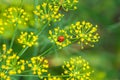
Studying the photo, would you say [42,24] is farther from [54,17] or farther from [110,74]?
[110,74]

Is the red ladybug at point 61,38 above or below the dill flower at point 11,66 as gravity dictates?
above

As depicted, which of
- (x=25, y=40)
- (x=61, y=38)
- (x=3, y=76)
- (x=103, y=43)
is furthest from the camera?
(x=103, y=43)

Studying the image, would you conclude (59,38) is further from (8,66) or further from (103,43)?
(103,43)

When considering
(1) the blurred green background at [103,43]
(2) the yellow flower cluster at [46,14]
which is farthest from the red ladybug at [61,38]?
(1) the blurred green background at [103,43]

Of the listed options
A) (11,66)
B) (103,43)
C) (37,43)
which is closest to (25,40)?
(37,43)

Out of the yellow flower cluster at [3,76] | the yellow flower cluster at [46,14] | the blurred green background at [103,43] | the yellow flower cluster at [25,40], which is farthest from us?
the blurred green background at [103,43]

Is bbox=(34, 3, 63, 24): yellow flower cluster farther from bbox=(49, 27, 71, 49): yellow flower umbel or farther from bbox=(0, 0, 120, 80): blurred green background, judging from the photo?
bbox=(0, 0, 120, 80): blurred green background

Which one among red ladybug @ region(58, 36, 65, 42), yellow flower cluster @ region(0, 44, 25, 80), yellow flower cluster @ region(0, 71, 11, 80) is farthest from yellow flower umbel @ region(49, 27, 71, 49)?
yellow flower cluster @ region(0, 71, 11, 80)

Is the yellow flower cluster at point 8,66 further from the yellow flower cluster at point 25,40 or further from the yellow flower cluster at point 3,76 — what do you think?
the yellow flower cluster at point 25,40

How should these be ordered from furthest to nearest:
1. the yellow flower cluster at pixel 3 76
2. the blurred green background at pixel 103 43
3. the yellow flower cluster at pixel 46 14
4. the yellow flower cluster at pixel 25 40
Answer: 1. the blurred green background at pixel 103 43
2. the yellow flower cluster at pixel 46 14
3. the yellow flower cluster at pixel 25 40
4. the yellow flower cluster at pixel 3 76
